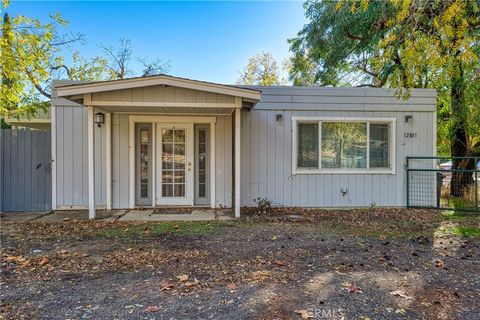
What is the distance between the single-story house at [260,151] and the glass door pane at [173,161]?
0.02 meters

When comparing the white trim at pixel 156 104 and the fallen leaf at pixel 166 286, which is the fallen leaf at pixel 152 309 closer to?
the fallen leaf at pixel 166 286

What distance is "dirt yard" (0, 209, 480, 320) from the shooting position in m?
2.66

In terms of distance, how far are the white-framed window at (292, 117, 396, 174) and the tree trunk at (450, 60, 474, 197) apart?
211 cm

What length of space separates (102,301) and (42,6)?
10.8 m

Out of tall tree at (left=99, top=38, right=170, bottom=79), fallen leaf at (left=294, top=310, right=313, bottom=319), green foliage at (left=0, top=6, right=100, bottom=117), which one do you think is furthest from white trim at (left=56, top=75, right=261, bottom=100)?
tall tree at (left=99, top=38, right=170, bottom=79)

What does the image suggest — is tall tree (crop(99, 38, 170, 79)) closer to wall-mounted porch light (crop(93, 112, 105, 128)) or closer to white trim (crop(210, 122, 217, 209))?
wall-mounted porch light (crop(93, 112, 105, 128))

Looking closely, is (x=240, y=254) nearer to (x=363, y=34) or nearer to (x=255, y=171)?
(x=255, y=171)

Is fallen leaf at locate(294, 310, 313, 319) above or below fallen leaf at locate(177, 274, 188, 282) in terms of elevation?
below

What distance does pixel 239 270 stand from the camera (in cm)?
354

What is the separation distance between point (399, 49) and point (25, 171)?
829cm

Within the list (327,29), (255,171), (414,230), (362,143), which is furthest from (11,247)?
(327,29)

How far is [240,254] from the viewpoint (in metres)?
4.11

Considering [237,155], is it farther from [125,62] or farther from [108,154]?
[125,62]

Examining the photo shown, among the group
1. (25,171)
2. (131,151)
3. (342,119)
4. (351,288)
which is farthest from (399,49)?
(25,171)
